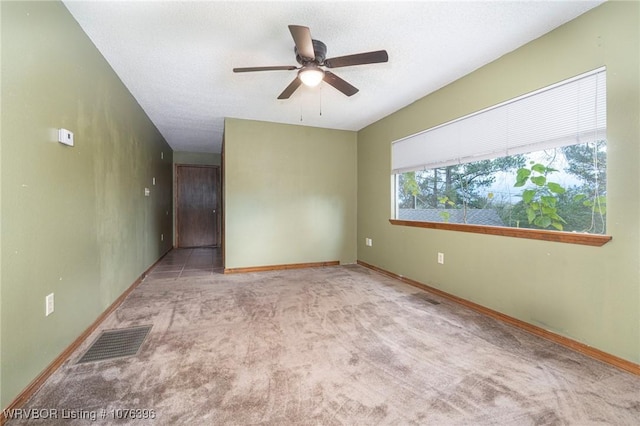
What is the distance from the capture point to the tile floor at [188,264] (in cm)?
407

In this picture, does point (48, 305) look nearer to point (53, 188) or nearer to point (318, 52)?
point (53, 188)

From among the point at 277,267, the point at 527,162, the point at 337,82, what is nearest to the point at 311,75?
the point at 337,82

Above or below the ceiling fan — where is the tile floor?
below

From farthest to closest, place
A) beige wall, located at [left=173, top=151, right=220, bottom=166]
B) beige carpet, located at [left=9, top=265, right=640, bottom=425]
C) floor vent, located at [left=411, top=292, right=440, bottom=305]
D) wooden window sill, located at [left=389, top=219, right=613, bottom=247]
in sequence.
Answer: beige wall, located at [left=173, top=151, right=220, bottom=166] < floor vent, located at [left=411, top=292, right=440, bottom=305] < wooden window sill, located at [left=389, top=219, right=613, bottom=247] < beige carpet, located at [left=9, top=265, right=640, bottom=425]

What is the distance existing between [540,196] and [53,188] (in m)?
3.51

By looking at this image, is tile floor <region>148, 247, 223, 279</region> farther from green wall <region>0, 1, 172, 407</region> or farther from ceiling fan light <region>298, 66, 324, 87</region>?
ceiling fan light <region>298, 66, 324, 87</region>

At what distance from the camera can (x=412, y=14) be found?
6.32 feet

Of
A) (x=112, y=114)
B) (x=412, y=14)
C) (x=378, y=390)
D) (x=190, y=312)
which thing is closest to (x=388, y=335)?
(x=378, y=390)

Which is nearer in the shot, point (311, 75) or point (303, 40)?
point (303, 40)

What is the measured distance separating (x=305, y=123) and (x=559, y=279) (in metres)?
A: 3.70

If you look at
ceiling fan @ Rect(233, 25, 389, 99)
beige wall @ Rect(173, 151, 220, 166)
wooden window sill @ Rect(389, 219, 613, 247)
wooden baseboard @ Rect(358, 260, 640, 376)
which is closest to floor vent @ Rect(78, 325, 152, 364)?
ceiling fan @ Rect(233, 25, 389, 99)

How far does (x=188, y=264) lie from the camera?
15.6 feet

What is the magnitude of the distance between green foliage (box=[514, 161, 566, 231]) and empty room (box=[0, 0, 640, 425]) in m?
0.01

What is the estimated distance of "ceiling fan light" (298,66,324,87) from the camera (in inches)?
82.7
